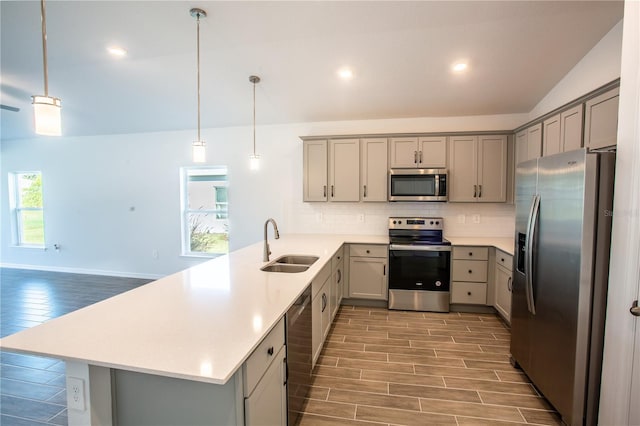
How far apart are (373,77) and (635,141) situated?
7.50ft

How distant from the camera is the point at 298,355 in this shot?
1.80 metres

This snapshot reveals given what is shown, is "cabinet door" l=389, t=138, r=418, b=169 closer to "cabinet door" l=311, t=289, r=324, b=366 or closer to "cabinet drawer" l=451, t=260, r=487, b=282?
"cabinet drawer" l=451, t=260, r=487, b=282

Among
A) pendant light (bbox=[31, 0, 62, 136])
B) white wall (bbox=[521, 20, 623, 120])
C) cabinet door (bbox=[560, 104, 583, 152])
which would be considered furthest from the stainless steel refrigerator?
pendant light (bbox=[31, 0, 62, 136])

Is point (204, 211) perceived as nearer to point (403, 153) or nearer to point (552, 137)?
point (403, 153)

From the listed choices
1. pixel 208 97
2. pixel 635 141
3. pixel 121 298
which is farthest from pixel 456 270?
pixel 208 97

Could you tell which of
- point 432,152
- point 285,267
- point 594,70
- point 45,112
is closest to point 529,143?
point 594,70

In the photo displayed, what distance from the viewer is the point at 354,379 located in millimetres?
2330

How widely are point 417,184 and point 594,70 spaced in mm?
1923

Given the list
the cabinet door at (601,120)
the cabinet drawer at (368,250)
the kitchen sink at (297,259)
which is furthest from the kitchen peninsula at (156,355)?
the cabinet door at (601,120)

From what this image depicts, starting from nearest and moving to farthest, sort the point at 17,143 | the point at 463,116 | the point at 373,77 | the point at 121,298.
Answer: the point at 121,298 → the point at 373,77 → the point at 463,116 → the point at 17,143

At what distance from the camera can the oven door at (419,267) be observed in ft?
11.9

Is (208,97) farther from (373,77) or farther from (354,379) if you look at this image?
(354,379)

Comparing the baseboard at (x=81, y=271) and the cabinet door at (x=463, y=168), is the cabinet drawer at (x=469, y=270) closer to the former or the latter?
the cabinet door at (x=463, y=168)

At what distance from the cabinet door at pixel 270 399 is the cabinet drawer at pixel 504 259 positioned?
2671 millimetres
